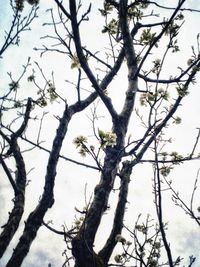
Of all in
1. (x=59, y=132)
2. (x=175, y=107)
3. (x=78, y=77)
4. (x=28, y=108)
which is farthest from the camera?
(x=28, y=108)

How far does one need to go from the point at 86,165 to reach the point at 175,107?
1516 mm

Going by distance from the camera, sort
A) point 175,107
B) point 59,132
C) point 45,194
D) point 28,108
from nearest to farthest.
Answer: point 175,107, point 45,194, point 59,132, point 28,108

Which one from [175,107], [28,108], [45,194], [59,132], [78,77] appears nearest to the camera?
[175,107]

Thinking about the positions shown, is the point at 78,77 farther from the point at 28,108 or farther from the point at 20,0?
the point at 20,0

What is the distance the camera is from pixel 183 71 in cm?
458

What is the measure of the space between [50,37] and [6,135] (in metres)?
1.99

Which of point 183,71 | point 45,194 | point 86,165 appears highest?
point 183,71

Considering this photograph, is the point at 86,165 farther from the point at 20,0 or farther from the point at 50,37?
the point at 20,0

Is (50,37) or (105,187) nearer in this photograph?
(105,187)

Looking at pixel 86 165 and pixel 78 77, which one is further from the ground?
pixel 78 77

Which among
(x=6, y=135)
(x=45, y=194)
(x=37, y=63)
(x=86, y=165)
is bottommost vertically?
(x=45, y=194)

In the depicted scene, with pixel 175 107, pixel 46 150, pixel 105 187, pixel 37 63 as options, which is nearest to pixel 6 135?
pixel 46 150

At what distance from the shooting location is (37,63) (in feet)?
16.4

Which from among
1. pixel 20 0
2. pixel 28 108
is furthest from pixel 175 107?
pixel 20 0
